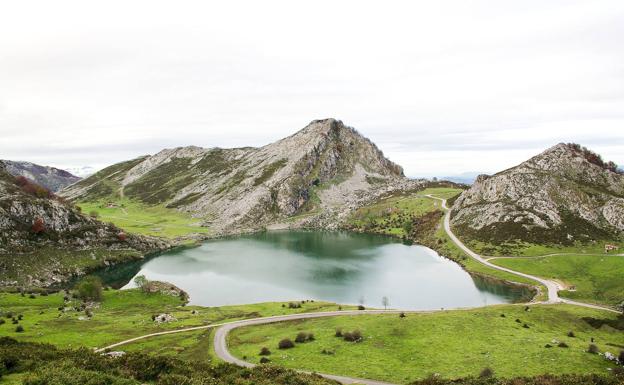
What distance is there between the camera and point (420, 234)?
178 metres

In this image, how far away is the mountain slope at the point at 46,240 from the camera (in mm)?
117312

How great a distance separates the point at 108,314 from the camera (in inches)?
3179

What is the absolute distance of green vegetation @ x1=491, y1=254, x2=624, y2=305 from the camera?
91312mm

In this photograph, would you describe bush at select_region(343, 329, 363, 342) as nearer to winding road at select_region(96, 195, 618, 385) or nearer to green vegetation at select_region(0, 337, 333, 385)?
winding road at select_region(96, 195, 618, 385)

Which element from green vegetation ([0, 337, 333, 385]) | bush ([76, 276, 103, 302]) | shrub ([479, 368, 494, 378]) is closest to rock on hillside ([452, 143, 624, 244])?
shrub ([479, 368, 494, 378])

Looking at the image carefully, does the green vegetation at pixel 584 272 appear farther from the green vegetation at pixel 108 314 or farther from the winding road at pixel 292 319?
the green vegetation at pixel 108 314

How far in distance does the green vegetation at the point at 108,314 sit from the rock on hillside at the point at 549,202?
307 feet

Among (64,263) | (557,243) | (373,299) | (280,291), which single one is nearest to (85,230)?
(64,263)

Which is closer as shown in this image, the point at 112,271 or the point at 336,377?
the point at 336,377

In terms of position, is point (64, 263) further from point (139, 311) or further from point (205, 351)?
point (205, 351)

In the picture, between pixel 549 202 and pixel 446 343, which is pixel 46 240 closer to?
pixel 446 343

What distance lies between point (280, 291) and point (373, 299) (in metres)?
25.6

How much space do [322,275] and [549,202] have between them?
9507 cm

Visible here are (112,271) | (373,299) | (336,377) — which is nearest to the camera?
(336,377)
